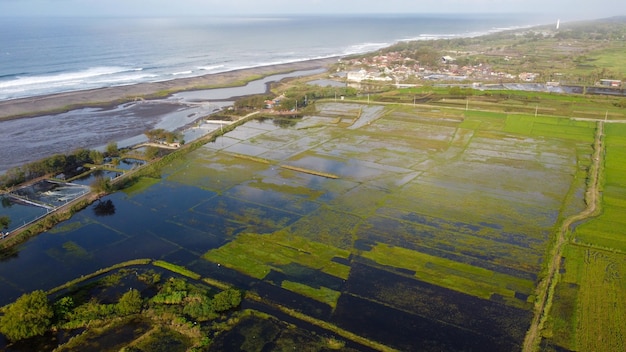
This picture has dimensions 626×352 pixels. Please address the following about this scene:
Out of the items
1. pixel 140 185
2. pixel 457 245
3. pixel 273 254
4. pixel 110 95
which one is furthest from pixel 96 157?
pixel 110 95

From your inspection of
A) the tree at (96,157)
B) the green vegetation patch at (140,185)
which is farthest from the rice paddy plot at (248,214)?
the tree at (96,157)

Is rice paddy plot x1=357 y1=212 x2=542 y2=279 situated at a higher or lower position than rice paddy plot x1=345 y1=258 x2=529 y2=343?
higher

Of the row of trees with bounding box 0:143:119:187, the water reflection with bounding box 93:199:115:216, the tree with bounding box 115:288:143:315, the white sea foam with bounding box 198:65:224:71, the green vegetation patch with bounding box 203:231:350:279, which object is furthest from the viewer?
the white sea foam with bounding box 198:65:224:71

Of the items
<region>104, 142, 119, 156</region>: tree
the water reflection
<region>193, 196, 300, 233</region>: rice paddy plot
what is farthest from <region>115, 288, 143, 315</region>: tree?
<region>104, 142, 119, 156</region>: tree

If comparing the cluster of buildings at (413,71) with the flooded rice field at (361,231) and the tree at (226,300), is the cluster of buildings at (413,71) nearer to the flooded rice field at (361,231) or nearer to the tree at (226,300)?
the flooded rice field at (361,231)

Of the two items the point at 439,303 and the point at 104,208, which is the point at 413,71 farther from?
the point at 439,303

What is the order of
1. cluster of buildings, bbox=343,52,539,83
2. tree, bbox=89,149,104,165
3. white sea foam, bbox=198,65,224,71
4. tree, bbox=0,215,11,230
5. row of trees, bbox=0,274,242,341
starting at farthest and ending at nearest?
1. white sea foam, bbox=198,65,224,71
2. cluster of buildings, bbox=343,52,539,83
3. tree, bbox=89,149,104,165
4. tree, bbox=0,215,11,230
5. row of trees, bbox=0,274,242,341

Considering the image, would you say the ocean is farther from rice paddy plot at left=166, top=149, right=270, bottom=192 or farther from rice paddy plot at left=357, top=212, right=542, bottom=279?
rice paddy plot at left=357, top=212, right=542, bottom=279
